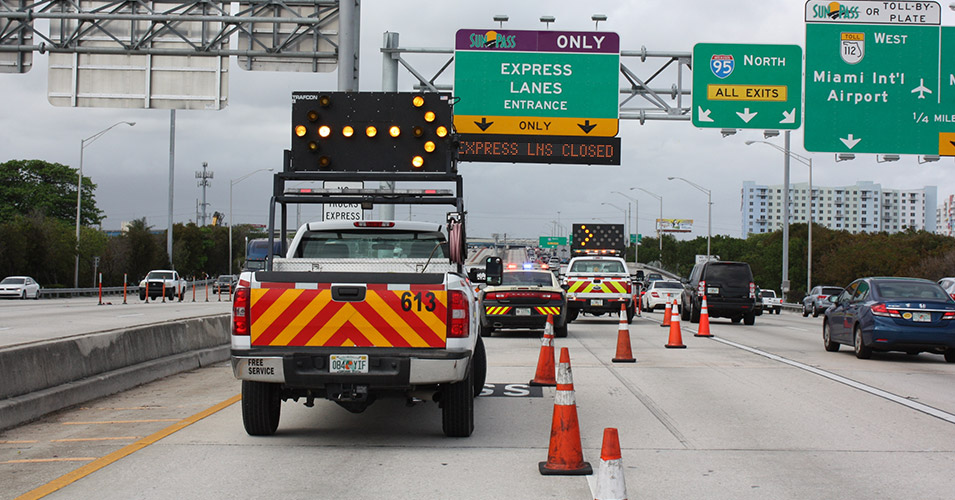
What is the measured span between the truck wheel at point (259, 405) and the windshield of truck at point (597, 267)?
813 inches

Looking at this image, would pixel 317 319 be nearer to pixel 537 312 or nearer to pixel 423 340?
pixel 423 340

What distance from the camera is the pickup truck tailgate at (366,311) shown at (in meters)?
8.03

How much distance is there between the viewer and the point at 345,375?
8055 mm

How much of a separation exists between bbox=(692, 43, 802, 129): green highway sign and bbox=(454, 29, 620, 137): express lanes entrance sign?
261cm

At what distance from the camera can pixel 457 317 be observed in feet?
26.6

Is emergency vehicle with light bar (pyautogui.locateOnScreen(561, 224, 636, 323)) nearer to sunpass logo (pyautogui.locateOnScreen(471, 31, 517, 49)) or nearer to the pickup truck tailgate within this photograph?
sunpass logo (pyautogui.locateOnScreen(471, 31, 517, 49))

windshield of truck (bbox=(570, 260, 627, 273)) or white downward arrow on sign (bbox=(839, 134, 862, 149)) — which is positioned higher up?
white downward arrow on sign (bbox=(839, 134, 862, 149))

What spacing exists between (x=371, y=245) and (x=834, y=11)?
68.4 ft

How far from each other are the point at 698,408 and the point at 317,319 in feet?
16.2

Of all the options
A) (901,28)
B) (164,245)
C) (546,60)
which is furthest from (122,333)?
(164,245)

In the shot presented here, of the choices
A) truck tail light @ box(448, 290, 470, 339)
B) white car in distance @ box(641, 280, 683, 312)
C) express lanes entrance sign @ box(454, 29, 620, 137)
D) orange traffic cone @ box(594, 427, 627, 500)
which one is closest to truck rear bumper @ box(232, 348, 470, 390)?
truck tail light @ box(448, 290, 470, 339)

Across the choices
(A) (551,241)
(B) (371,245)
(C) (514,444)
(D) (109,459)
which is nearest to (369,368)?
(C) (514,444)

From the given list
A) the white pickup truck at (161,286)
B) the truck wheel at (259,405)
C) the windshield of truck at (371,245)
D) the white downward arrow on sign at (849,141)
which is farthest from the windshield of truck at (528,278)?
the white pickup truck at (161,286)

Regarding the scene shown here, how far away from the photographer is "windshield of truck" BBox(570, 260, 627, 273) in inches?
1139
